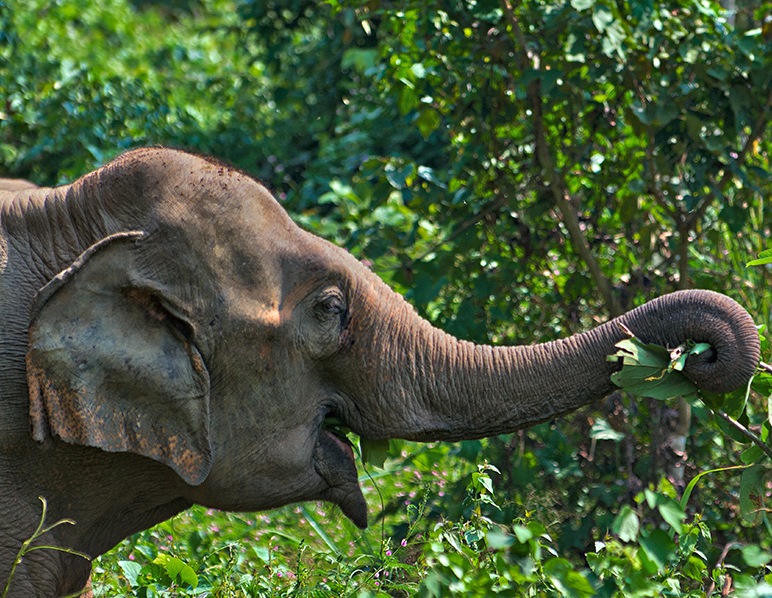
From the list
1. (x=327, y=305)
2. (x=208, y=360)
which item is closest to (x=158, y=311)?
(x=208, y=360)

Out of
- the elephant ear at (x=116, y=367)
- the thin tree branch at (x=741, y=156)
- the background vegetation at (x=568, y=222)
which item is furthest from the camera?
the thin tree branch at (x=741, y=156)

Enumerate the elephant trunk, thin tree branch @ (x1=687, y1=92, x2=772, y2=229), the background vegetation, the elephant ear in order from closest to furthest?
the elephant ear < the elephant trunk < the background vegetation < thin tree branch @ (x1=687, y1=92, x2=772, y2=229)

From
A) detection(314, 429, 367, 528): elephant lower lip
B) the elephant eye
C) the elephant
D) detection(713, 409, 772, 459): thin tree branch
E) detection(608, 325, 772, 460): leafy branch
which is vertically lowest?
detection(314, 429, 367, 528): elephant lower lip

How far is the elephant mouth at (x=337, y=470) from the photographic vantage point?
3168 mm

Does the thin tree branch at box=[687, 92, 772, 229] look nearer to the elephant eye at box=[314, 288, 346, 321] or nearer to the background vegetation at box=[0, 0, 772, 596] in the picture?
the background vegetation at box=[0, 0, 772, 596]

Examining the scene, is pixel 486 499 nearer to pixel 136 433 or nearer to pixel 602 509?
pixel 136 433

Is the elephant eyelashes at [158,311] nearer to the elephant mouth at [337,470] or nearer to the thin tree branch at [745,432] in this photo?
the elephant mouth at [337,470]

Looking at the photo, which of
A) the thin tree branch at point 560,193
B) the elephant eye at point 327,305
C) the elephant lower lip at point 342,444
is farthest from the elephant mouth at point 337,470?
the thin tree branch at point 560,193

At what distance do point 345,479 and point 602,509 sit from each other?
59.1 inches

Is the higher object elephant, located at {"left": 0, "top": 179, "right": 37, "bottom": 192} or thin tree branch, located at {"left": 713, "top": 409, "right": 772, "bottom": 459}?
elephant, located at {"left": 0, "top": 179, "right": 37, "bottom": 192}

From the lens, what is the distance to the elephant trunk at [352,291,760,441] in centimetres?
301

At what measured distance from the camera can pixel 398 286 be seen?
5.03 meters

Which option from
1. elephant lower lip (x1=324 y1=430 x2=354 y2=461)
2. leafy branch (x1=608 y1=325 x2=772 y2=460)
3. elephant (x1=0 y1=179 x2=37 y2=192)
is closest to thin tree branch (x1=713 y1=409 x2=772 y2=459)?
leafy branch (x1=608 y1=325 x2=772 y2=460)

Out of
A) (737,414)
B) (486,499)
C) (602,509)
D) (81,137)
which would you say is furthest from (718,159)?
(81,137)
